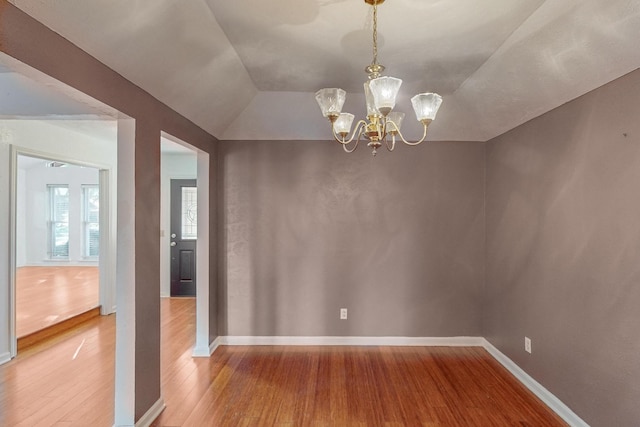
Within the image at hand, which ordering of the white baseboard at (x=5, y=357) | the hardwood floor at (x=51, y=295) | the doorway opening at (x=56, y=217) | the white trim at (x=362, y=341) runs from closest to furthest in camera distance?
the white baseboard at (x=5, y=357)
the white trim at (x=362, y=341)
the hardwood floor at (x=51, y=295)
the doorway opening at (x=56, y=217)

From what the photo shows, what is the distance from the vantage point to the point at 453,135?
3729mm

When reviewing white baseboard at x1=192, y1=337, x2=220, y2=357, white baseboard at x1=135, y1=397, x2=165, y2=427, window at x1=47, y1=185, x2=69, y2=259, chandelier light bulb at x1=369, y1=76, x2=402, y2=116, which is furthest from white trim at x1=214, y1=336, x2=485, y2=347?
window at x1=47, y1=185, x2=69, y2=259

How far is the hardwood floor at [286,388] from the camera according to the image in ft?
8.02

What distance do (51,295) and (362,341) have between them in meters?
5.13

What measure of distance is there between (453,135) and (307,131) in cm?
163

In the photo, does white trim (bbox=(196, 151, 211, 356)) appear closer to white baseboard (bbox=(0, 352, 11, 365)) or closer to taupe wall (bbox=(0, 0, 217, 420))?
taupe wall (bbox=(0, 0, 217, 420))

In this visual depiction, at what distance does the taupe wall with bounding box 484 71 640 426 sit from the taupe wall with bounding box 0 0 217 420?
117 inches

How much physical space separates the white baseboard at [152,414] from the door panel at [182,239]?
3681 millimetres

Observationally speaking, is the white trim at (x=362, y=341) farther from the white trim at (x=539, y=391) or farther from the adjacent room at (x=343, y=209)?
the white trim at (x=539, y=391)

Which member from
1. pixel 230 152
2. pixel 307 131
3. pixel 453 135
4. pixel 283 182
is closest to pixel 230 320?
pixel 283 182

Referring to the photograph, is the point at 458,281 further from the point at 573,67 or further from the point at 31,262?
the point at 31,262

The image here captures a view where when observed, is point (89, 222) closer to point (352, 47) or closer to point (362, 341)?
point (362, 341)

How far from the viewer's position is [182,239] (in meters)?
6.09

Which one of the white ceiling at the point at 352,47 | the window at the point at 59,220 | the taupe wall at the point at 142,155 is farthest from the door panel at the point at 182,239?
the window at the point at 59,220
